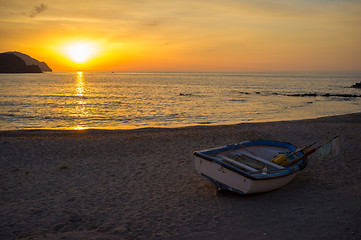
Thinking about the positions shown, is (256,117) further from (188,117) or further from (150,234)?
(150,234)

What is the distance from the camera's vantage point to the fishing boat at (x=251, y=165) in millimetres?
7707

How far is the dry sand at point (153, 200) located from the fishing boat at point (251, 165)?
50cm

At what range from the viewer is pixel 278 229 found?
21.0ft

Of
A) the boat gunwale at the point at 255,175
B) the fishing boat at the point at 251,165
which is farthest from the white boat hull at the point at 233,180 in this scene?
the boat gunwale at the point at 255,175

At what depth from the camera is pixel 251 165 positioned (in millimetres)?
9078

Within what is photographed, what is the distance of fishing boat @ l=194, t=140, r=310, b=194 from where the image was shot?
7.71m

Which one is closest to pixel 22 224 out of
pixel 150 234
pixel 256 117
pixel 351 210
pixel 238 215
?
pixel 150 234

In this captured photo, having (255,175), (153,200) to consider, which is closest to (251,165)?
(255,175)

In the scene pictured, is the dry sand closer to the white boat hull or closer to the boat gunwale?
the white boat hull

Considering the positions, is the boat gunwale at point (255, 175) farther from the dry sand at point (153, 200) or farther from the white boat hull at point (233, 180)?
the dry sand at point (153, 200)

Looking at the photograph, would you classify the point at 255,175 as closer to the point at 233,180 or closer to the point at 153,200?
the point at 233,180

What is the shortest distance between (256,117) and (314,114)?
8.22 metres

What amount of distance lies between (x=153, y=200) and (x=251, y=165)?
322 cm

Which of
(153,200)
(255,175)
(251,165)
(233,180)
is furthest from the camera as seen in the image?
(251,165)
